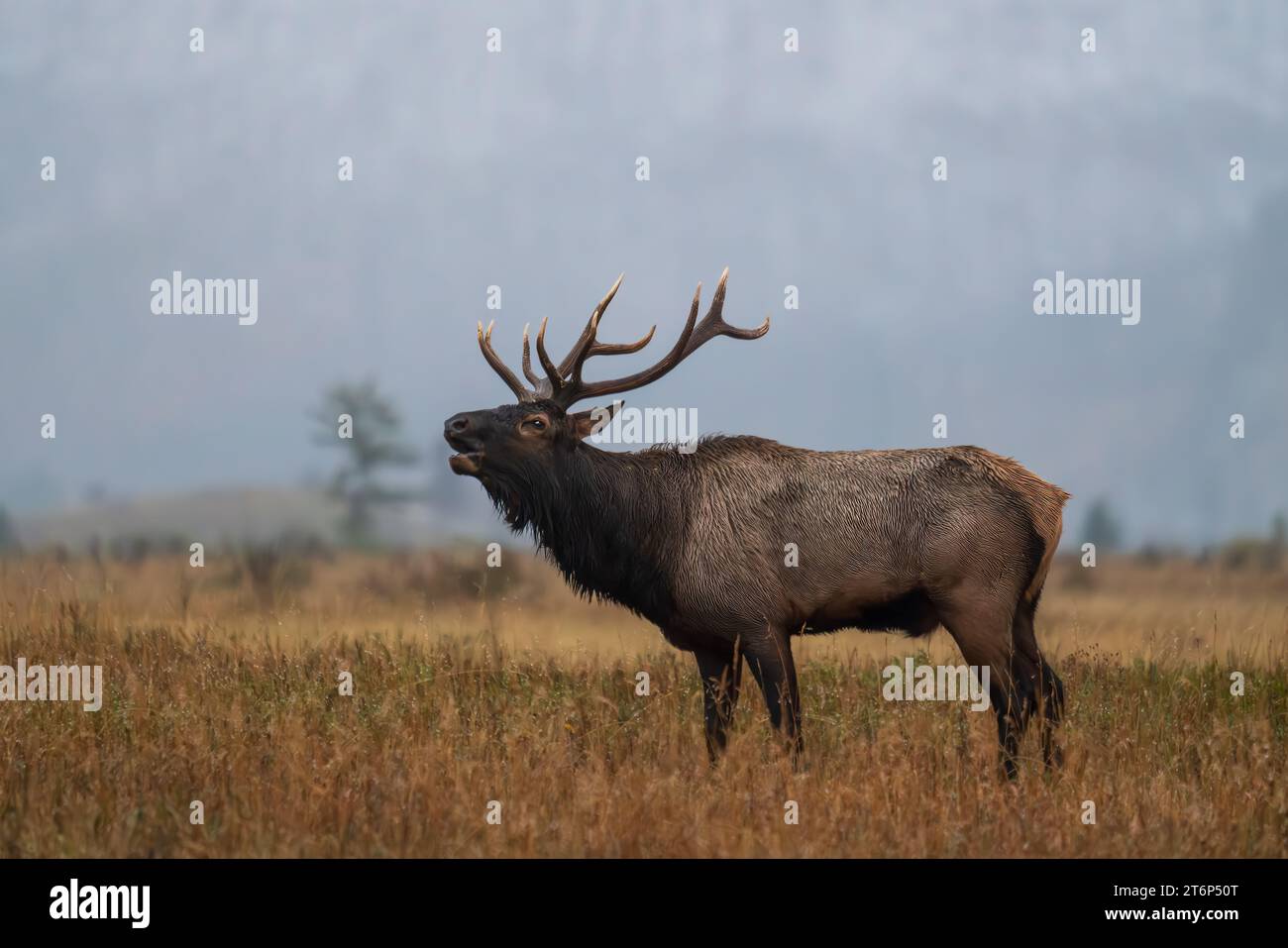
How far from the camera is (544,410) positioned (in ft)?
29.8

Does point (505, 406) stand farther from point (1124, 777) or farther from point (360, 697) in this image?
point (1124, 777)

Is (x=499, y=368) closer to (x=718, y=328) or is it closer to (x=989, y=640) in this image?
(x=718, y=328)

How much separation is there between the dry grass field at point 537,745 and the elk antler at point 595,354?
2137 mm

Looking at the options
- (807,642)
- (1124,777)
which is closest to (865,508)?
(1124,777)

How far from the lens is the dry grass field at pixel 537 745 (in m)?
6.34

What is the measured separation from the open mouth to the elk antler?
0.62 metres

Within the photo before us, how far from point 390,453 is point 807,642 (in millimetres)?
25136

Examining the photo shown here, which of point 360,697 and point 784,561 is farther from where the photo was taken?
point 360,697

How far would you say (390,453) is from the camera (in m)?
35.2

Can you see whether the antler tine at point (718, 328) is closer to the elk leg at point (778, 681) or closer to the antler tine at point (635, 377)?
the antler tine at point (635, 377)

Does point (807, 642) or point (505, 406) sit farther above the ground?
point (505, 406)
